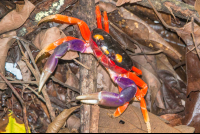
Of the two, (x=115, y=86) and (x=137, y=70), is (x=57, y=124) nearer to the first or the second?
(x=115, y=86)

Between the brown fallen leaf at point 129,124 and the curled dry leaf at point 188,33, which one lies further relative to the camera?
the curled dry leaf at point 188,33

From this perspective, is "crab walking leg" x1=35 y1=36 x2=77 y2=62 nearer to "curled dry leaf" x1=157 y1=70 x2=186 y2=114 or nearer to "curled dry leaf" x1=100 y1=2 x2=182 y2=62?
"curled dry leaf" x1=100 y1=2 x2=182 y2=62

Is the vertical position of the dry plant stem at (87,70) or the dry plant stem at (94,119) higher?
the dry plant stem at (87,70)

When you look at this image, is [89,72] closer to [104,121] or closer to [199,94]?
[104,121]

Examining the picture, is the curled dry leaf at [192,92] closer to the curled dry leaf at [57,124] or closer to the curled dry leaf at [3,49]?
the curled dry leaf at [57,124]

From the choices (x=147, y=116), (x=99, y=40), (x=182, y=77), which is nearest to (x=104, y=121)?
→ (x=147, y=116)

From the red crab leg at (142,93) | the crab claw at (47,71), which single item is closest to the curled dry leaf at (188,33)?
the red crab leg at (142,93)

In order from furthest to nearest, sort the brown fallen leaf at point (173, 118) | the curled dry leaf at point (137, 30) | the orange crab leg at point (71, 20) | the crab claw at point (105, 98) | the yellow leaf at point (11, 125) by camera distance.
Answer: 1. the curled dry leaf at point (137, 30)
2. the brown fallen leaf at point (173, 118)
3. the orange crab leg at point (71, 20)
4. the yellow leaf at point (11, 125)
5. the crab claw at point (105, 98)
